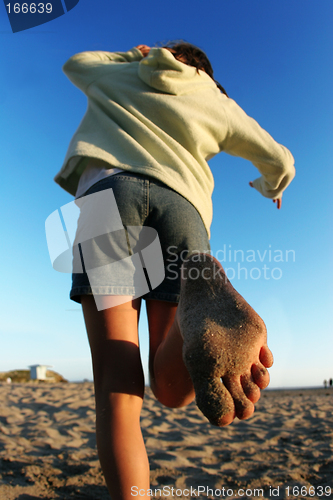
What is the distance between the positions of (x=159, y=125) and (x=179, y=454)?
238 centimetres

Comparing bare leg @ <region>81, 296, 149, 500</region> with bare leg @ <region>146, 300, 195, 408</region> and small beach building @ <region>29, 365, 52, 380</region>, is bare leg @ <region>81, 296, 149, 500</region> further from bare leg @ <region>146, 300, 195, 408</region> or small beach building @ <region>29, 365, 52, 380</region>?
small beach building @ <region>29, 365, 52, 380</region>

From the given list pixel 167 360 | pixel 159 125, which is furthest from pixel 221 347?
pixel 159 125

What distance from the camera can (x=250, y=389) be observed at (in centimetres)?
90

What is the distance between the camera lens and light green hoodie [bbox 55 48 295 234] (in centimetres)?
125

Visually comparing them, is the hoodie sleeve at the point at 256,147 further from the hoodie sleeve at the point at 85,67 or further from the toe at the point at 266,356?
the toe at the point at 266,356

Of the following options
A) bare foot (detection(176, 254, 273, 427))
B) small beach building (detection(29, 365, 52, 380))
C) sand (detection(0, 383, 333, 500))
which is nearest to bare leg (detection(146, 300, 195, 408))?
bare foot (detection(176, 254, 273, 427))

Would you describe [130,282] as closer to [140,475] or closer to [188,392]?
[188,392]

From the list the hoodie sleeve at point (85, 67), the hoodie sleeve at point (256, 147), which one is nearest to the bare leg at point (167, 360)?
the hoodie sleeve at point (256, 147)

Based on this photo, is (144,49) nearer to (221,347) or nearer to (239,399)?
(221,347)

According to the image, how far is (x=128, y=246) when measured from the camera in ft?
3.88

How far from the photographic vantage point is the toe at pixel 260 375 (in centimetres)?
93

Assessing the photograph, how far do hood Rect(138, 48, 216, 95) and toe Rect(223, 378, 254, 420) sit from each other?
108 cm

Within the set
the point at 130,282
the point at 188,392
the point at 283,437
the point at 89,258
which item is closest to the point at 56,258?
the point at 89,258

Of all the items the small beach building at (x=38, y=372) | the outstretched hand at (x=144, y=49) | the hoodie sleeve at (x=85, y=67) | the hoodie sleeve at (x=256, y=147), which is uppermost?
the outstretched hand at (x=144, y=49)
